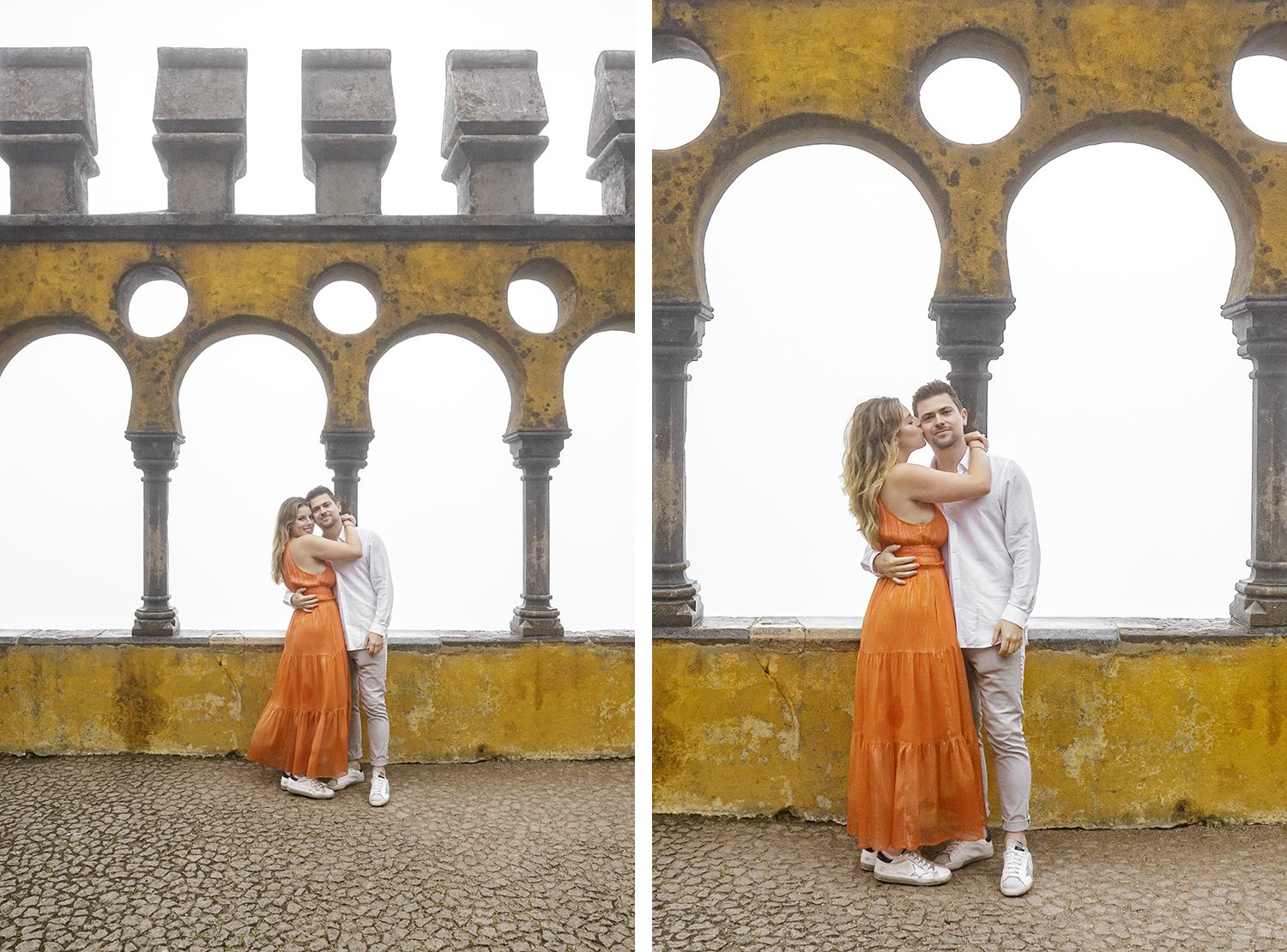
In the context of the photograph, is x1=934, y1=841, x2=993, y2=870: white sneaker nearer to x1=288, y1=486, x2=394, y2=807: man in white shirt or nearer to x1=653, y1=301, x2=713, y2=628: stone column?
x1=653, y1=301, x2=713, y2=628: stone column

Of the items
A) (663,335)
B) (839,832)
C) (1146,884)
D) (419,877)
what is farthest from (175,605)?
(1146,884)

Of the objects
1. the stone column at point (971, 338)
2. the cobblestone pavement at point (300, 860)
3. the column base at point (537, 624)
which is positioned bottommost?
the cobblestone pavement at point (300, 860)

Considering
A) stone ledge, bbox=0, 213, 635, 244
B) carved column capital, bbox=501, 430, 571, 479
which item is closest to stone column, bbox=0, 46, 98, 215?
stone ledge, bbox=0, 213, 635, 244

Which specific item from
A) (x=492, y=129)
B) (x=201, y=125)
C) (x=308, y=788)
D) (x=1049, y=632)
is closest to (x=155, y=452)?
(x=201, y=125)

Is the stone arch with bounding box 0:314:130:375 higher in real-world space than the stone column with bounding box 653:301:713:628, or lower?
higher

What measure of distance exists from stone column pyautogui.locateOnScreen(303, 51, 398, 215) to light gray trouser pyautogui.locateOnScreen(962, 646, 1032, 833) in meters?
2.55

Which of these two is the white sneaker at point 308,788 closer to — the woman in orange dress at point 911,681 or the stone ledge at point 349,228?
the woman in orange dress at point 911,681

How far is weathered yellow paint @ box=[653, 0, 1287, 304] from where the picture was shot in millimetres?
2723

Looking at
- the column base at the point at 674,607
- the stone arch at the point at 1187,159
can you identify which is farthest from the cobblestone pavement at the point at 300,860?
the stone arch at the point at 1187,159

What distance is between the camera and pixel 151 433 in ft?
10.8

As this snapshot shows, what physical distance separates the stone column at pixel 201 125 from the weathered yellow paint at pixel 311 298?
0.69ft

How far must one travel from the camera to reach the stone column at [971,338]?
262 centimetres

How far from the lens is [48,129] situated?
3.27 metres

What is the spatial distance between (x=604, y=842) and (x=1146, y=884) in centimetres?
145
